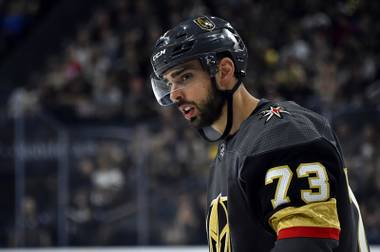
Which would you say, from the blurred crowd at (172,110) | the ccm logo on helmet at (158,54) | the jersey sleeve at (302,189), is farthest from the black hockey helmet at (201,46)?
the blurred crowd at (172,110)

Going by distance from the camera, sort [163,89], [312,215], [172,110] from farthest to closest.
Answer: [172,110]
[163,89]
[312,215]

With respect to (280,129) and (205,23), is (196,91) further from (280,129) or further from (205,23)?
(280,129)

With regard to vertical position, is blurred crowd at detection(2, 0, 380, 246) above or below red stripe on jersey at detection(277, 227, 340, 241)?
above

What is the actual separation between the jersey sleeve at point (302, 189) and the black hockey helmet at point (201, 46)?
32 centimetres

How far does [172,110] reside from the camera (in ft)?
20.1

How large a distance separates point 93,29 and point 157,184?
2.80m

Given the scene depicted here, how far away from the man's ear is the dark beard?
17mm

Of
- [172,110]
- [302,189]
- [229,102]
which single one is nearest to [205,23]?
[229,102]

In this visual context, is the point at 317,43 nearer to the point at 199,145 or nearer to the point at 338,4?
the point at 338,4

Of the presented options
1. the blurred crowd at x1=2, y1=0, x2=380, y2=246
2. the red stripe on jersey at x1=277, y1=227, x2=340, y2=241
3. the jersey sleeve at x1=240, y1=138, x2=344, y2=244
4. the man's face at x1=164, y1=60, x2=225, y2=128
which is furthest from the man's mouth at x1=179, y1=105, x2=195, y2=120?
the blurred crowd at x1=2, y1=0, x2=380, y2=246

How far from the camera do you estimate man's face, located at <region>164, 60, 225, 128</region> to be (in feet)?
5.86

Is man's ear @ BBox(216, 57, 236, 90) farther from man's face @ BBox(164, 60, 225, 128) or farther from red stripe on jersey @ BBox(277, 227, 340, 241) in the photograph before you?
red stripe on jersey @ BBox(277, 227, 340, 241)

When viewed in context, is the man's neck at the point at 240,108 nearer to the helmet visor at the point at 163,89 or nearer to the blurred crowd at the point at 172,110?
the helmet visor at the point at 163,89

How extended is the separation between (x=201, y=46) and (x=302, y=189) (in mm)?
441
